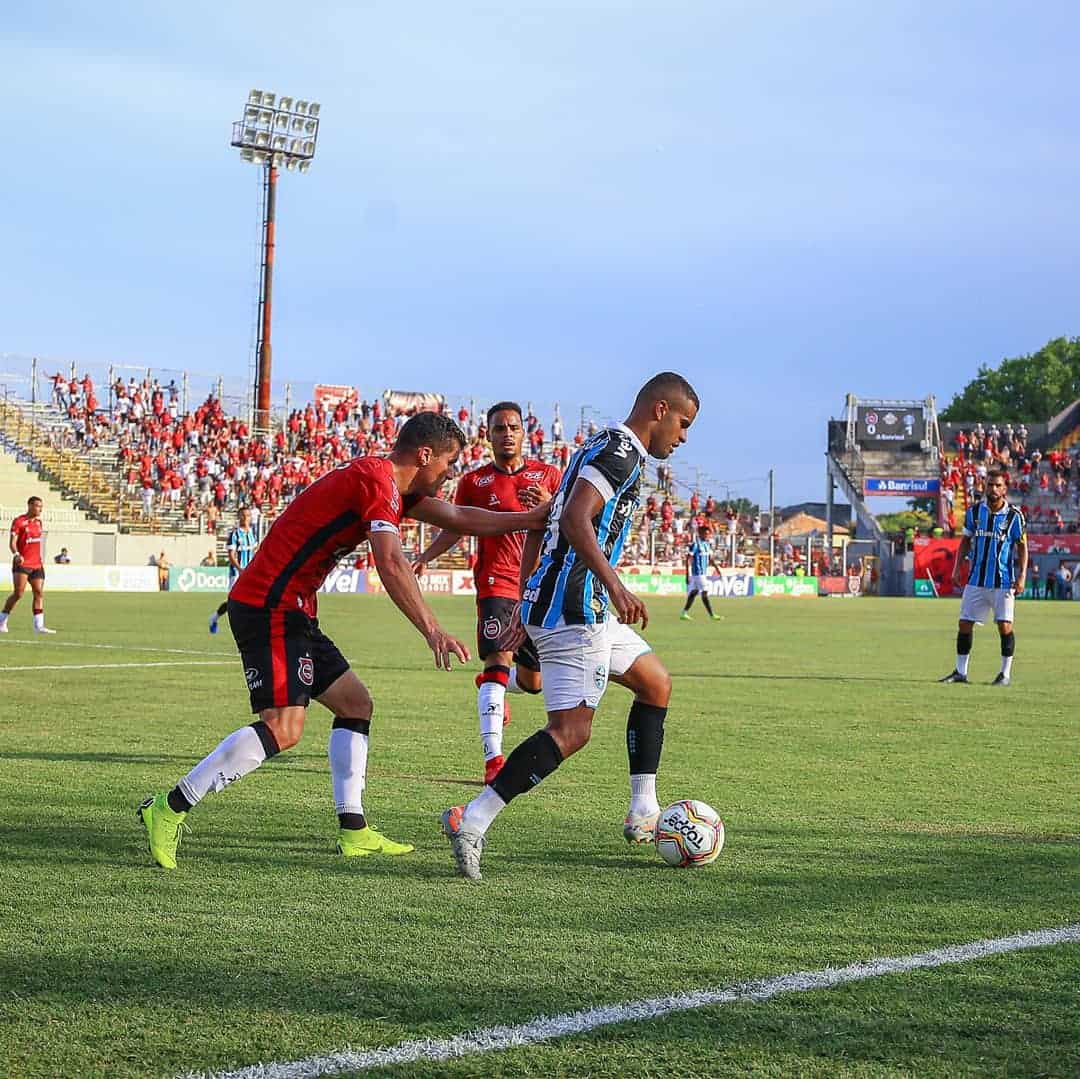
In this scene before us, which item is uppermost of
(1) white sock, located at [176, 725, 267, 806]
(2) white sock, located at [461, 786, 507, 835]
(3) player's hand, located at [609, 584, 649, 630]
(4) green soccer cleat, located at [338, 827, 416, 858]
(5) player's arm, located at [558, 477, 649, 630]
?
(5) player's arm, located at [558, 477, 649, 630]

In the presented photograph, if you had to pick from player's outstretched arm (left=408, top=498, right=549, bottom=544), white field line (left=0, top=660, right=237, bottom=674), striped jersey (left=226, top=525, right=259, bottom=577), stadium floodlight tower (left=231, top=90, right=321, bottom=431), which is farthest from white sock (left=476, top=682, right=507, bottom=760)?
stadium floodlight tower (left=231, top=90, right=321, bottom=431)

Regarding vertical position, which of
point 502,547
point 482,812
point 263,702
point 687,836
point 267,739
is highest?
point 502,547

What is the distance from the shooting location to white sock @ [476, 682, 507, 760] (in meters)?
8.77

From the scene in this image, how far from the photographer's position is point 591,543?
603 cm

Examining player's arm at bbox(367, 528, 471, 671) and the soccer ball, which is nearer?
player's arm at bbox(367, 528, 471, 671)

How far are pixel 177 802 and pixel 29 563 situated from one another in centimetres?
1922

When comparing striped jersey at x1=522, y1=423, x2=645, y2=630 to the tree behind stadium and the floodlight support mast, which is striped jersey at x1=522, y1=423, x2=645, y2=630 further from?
the tree behind stadium

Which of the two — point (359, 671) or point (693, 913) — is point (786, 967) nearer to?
point (693, 913)

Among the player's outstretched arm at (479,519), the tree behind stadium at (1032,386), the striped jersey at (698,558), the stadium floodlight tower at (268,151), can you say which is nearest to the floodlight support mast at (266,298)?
the stadium floodlight tower at (268,151)

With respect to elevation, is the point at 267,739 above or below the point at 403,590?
below

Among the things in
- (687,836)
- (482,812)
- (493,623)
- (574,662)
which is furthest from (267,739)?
(493,623)

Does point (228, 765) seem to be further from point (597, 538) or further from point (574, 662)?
point (597, 538)

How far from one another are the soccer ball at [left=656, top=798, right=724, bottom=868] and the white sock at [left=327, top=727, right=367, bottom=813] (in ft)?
4.49

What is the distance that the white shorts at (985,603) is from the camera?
16781 mm
